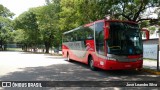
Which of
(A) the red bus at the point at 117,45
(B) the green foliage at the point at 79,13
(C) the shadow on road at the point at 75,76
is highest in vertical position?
(B) the green foliage at the point at 79,13

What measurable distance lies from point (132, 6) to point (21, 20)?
45.7 m

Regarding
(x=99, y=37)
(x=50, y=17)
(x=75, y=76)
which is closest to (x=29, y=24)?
(x=50, y=17)

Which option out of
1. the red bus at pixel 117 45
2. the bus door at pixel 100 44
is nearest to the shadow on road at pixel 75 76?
the red bus at pixel 117 45

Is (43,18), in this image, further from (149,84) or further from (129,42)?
(149,84)

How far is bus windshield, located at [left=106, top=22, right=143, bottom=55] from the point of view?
1443 cm

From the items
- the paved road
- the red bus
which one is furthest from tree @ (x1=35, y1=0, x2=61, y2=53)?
the red bus

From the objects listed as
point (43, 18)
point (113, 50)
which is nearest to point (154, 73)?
point (113, 50)

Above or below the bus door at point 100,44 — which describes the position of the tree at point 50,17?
above

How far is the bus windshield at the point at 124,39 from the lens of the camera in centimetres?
1443

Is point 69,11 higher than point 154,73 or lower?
higher

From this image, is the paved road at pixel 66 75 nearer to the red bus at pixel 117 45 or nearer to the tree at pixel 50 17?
the red bus at pixel 117 45

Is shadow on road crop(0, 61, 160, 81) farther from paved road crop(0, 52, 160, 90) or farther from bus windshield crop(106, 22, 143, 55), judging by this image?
bus windshield crop(106, 22, 143, 55)

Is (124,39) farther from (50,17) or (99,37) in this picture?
(50,17)

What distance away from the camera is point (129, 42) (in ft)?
48.1
